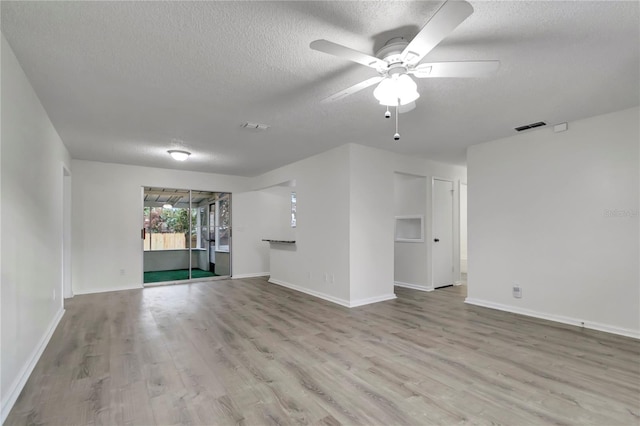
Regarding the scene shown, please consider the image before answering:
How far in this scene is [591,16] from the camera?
1.90 meters

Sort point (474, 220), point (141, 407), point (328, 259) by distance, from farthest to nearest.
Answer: point (328, 259)
point (474, 220)
point (141, 407)

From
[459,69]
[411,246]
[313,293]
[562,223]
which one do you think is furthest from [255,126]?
[562,223]

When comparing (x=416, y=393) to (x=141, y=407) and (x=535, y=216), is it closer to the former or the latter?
(x=141, y=407)

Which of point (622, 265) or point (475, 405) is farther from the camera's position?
point (622, 265)

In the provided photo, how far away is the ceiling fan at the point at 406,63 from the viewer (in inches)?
66.9

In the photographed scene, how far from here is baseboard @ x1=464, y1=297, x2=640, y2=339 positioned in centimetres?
340

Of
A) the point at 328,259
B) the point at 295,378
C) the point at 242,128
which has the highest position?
the point at 242,128

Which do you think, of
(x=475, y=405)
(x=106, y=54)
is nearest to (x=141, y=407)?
(x=475, y=405)

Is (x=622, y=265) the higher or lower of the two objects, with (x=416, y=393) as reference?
higher

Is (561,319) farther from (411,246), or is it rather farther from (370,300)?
(411,246)

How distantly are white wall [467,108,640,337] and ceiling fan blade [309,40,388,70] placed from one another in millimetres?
3107

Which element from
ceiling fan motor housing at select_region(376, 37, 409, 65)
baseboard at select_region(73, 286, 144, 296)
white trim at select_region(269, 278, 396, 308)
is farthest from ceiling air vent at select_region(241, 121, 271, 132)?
baseboard at select_region(73, 286, 144, 296)

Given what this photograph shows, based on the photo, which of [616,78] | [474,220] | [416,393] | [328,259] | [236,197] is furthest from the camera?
[236,197]

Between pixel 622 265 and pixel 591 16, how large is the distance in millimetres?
2849
